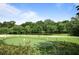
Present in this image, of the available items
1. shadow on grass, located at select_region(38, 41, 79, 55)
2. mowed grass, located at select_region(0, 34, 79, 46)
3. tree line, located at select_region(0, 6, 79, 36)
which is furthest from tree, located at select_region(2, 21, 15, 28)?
shadow on grass, located at select_region(38, 41, 79, 55)

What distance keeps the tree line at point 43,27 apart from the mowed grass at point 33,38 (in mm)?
41

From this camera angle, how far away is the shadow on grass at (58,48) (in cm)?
162

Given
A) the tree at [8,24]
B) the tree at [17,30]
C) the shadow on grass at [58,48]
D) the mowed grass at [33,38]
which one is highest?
the tree at [8,24]

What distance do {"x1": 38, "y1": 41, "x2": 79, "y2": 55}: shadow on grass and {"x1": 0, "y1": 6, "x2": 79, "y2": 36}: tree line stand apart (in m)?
0.11

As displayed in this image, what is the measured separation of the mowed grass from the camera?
64.5 inches

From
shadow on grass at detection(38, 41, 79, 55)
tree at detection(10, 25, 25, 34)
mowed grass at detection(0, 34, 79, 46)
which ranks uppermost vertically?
tree at detection(10, 25, 25, 34)

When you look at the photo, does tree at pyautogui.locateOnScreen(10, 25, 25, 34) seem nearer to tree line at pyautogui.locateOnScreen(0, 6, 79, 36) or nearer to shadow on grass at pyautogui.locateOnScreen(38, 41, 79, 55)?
tree line at pyautogui.locateOnScreen(0, 6, 79, 36)

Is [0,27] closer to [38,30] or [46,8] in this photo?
[38,30]

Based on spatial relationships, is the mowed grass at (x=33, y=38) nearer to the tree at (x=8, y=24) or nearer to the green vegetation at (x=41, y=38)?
the green vegetation at (x=41, y=38)

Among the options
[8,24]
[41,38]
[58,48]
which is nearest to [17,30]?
[8,24]

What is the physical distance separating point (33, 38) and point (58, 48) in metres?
0.26

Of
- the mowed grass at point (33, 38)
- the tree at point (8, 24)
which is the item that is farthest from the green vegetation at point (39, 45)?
the tree at point (8, 24)

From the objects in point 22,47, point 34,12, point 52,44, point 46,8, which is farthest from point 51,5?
point 22,47
